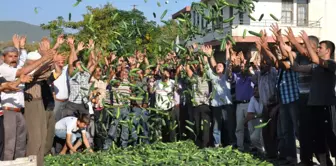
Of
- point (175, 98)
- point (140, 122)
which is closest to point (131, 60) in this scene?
point (140, 122)

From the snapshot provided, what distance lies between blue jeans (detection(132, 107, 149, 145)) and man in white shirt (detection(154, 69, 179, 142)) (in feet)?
1.19

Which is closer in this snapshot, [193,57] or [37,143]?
[37,143]

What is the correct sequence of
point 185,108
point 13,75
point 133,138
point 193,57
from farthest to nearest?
point 185,108
point 133,138
point 193,57
point 13,75

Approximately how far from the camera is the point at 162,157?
25.9 feet

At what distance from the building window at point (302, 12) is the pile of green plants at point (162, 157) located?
90.8 ft

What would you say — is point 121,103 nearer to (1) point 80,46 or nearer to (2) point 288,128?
(1) point 80,46

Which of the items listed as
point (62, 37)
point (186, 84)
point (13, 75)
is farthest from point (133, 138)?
point (13, 75)

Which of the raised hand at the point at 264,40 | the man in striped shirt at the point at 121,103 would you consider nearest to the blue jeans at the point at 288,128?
the raised hand at the point at 264,40

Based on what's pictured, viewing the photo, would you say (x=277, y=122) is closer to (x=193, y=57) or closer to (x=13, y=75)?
(x=193, y=57)

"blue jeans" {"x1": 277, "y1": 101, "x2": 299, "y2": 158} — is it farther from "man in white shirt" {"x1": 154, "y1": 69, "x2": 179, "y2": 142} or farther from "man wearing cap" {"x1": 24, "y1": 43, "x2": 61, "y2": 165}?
"man wearing cap" {"x1": 24, "y1": 43, "x2": 61, "y2": 165}

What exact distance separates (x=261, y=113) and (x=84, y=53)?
3.50 metres

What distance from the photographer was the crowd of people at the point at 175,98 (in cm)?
768

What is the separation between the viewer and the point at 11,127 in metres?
7.53

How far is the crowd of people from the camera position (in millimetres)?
7676
